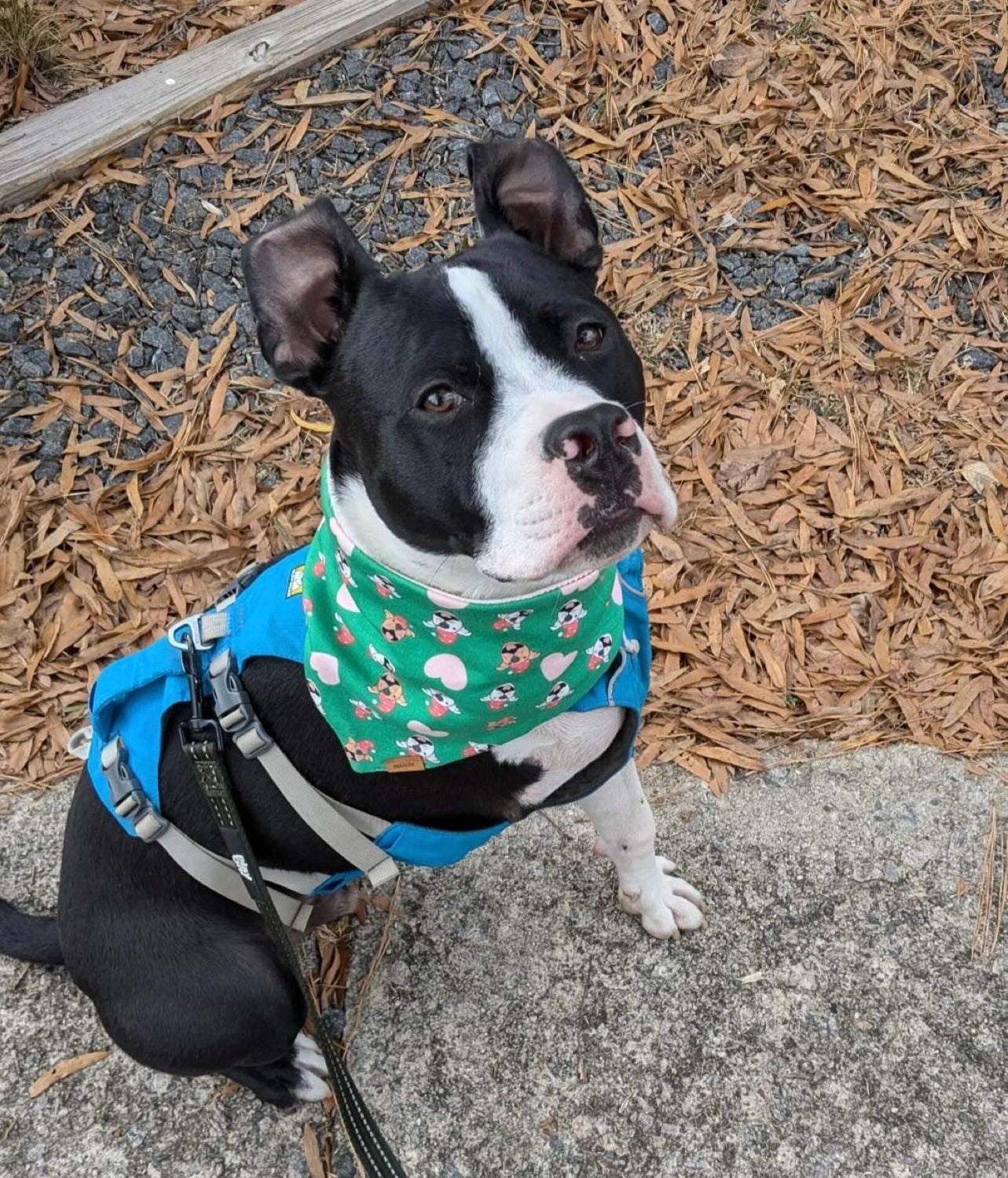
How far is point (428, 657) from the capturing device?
2.26 meters

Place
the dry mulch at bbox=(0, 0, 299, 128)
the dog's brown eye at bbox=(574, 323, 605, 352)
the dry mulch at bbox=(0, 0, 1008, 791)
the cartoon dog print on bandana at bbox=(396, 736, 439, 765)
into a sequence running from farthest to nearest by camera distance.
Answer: the dry mulch at bbox=(0, 0, 299, 128), the dry mulch at bbox=(0, 0, 1008, 791), the cartoon dog print on bandana at bbox=(396, 736, 439, 765), the dog's brown eye at bbox=(574, 323, 605, 352)

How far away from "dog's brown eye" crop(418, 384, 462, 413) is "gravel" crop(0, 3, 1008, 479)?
93.0 inches

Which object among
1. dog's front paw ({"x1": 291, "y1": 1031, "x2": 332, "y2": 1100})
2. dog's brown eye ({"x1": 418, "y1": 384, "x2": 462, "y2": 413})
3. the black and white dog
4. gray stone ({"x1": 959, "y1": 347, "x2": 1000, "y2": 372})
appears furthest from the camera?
gray stone ({"x1": 959, "y1": 347, "x2": 1000, "y2": 372})

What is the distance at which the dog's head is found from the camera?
1.96 meters

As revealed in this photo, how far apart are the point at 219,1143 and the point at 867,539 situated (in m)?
2.88

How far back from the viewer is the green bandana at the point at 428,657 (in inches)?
87.7

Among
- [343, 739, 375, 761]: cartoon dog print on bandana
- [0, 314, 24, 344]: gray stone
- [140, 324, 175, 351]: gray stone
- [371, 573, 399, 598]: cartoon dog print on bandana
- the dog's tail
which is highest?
[371, 573, 399, 598]: cartoon dog print on bandana

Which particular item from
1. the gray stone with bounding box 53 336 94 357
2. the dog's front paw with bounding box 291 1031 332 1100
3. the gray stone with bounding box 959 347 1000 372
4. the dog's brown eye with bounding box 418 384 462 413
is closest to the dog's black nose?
the dog's brown eye with bounding box 418 384 462 413

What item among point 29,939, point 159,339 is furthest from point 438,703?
point 159,339

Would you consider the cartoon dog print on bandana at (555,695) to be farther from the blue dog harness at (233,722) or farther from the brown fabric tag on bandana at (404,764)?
the brown fabric tag on bandana at (404,764)

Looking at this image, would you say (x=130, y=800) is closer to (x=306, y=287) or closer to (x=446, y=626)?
(x=446, y=626)

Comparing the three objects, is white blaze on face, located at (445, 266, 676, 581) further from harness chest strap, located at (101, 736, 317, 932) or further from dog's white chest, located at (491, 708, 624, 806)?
harness chest strap, located at (101, 736, 317, 932)

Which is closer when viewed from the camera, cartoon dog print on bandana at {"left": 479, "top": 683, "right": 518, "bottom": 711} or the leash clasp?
cartoon dog print on bandana at {"left": 479, "top": 683, "right": 518, "bottom": 711}

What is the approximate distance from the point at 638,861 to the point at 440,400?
1521 mm
